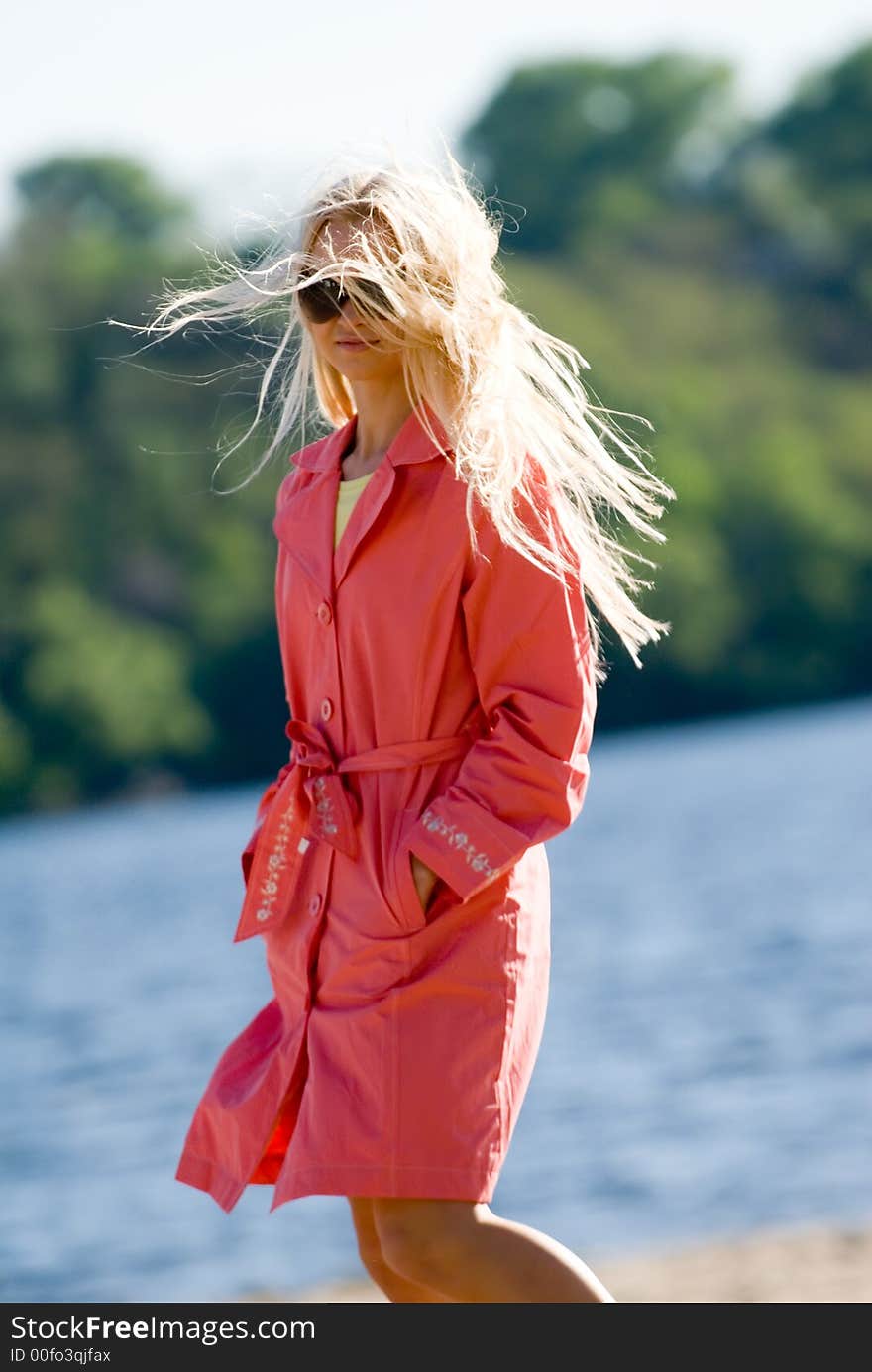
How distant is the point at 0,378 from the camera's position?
45562 mm

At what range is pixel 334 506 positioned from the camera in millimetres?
2990

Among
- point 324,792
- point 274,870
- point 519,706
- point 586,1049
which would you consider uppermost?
point 519,706

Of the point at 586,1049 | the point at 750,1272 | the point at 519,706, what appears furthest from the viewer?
the point at 586,1049

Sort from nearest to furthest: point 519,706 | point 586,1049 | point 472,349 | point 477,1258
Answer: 1. point 477,1258
2. point 519,706
3. point 472,349
4. point 586,1049

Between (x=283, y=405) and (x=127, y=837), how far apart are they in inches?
1136

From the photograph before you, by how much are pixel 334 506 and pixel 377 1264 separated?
1.01m

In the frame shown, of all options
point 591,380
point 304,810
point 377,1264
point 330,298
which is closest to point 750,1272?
point 377,1264

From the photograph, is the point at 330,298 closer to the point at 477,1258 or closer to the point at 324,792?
the point at 324,792

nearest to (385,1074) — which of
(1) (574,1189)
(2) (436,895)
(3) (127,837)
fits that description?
(2) (436,895)

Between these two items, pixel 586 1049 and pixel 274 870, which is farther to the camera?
pixel 586 1049

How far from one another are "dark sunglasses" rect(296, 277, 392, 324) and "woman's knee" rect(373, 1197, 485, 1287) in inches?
45.1

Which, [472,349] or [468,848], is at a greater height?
[472,349]

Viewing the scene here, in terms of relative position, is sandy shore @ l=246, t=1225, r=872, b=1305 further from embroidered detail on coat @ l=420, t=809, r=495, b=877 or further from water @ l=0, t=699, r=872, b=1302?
embroidered detail on coat @ l=420, t=809, r=495, b=877
